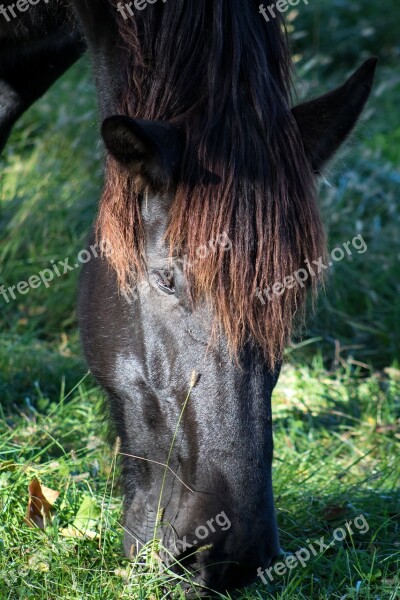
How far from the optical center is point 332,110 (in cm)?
252

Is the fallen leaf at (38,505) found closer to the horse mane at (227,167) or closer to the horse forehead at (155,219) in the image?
the horse mane at (227,167)

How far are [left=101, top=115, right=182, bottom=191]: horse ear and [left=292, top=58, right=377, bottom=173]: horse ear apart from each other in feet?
1.53

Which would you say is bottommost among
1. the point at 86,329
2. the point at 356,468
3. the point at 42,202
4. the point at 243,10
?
the point at 356,468

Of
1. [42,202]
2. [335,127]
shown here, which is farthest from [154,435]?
[42,202]

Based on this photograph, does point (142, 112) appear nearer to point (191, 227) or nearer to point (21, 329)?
point (191, 227)

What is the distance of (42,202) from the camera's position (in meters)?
5.29

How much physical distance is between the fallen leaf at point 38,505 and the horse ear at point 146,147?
1.07 meters

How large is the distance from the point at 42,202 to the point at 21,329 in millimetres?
987

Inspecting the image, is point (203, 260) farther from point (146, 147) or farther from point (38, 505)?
point (38, 505)

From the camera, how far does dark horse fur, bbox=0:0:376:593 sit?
7.14ft

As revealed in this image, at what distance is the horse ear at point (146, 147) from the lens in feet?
6.82

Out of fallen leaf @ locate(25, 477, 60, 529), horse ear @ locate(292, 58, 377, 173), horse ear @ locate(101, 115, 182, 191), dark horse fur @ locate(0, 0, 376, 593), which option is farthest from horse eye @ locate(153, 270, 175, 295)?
fallen leaf @ locate(25, 477, 60, 529)

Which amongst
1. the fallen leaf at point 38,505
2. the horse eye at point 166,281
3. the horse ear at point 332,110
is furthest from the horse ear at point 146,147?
the fallen leaf at point 38,505

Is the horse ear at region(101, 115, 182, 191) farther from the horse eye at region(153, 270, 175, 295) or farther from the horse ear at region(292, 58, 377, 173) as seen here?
the horse ear at region(292, 58, 377, 173)
